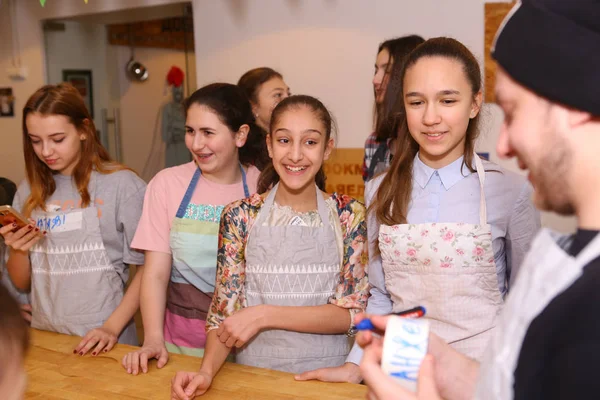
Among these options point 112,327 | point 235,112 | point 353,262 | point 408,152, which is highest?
point 235,112

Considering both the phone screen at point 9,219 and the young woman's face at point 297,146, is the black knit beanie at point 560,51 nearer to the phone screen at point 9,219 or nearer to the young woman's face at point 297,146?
the young woman's face at point 297,146

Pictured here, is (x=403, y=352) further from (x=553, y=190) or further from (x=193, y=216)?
(x=193, y=216)

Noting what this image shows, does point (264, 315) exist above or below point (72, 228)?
below

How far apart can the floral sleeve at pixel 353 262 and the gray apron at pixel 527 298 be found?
33.0 inches

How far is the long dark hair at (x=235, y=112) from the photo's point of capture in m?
1.98

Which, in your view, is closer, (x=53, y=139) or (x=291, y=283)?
(x=291, y=283)

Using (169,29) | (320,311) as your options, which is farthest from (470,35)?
(169,29)

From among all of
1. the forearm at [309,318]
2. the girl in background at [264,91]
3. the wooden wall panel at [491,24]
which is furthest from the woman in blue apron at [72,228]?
the wooden wall panel at [491,24]

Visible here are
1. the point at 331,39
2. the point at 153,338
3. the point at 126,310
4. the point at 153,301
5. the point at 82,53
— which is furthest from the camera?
the point at 82,53

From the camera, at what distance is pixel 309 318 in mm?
1593

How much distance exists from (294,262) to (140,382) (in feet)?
1.66

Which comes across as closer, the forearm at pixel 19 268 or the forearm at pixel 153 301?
the forearm at pixel 153 301

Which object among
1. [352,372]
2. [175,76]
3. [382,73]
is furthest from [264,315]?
[175,76]

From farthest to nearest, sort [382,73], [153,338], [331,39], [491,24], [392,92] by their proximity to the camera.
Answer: [331,39], [491,24], [382,73], [392,92], [153,338]
